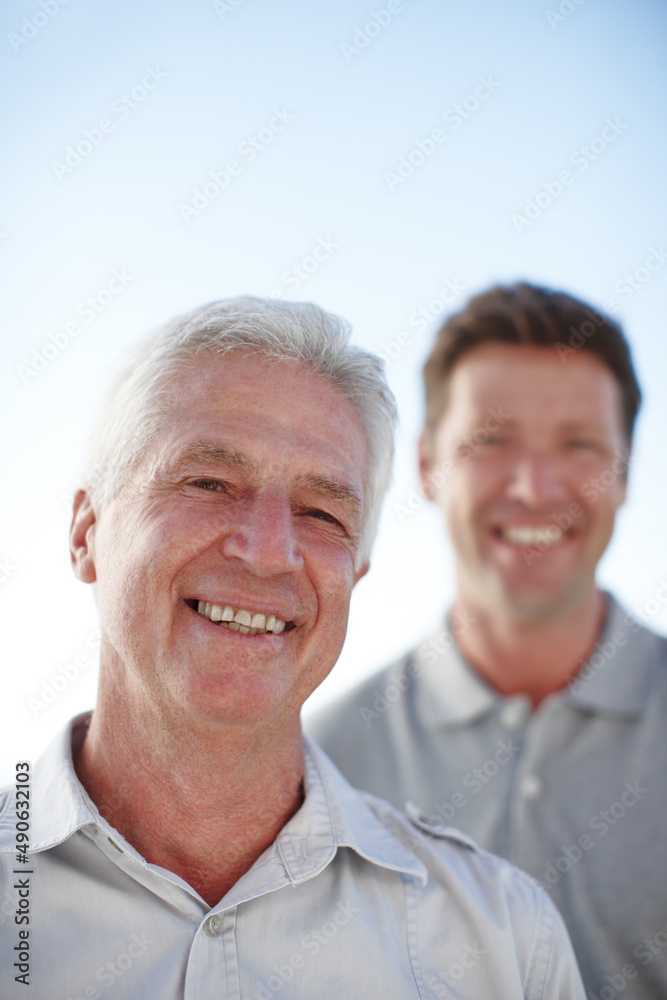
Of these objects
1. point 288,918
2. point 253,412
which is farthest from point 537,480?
point 288,918

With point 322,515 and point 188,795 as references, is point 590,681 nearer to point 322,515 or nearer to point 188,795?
point 322,515

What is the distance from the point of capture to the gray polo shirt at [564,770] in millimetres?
2887

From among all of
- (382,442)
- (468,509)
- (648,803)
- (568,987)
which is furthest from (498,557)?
(568,987)

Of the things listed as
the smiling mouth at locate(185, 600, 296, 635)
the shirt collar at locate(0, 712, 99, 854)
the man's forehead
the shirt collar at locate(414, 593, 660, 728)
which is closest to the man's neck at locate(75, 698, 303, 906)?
the shirt collar at locate(0, 712, 99, 854)

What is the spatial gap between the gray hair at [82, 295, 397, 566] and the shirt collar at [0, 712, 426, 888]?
705 millimetres

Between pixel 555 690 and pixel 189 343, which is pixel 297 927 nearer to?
pixel 189 343

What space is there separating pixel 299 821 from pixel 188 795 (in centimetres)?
32

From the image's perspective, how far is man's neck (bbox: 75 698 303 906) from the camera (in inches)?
73.5

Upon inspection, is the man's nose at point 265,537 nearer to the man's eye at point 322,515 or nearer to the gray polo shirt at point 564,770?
the man's eye at point 322,515

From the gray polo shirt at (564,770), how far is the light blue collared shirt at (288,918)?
959 millimetres

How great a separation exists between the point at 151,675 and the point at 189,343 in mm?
921

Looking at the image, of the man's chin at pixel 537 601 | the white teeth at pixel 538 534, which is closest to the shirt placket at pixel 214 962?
the man's chin at pixel 537 601

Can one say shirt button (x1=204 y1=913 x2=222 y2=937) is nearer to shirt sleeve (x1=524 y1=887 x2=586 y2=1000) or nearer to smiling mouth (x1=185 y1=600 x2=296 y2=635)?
smiling mouth (x1=185 y1=600 x2=296 y2=635)

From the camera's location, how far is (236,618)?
183 centimetres
